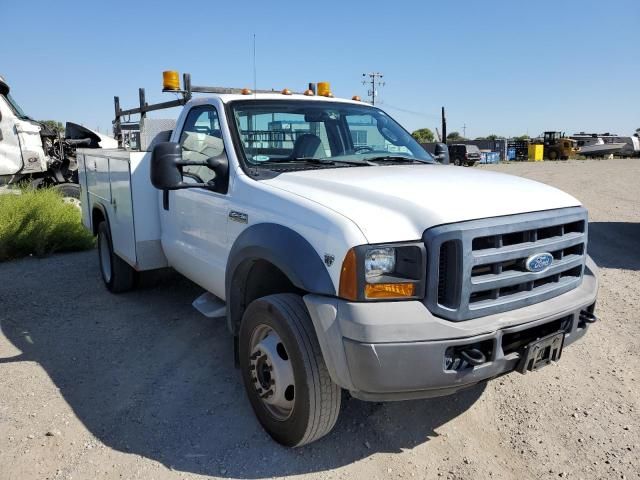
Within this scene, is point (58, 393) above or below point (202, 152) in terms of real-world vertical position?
below

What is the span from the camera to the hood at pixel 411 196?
2.49 metres

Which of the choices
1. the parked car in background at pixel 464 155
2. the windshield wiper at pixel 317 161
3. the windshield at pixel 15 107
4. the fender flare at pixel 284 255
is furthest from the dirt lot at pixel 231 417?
the parked car in background at pixel 464 155

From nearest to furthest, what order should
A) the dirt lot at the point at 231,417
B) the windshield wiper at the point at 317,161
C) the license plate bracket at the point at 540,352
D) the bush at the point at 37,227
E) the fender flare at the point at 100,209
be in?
the license plate bracket at the point at 540,352 → the dirt lot at the point at 231,417 → the windshield wiper at the point at 317,161 → the fender flare at the point at 100,209 → the bush at the point at 37,227

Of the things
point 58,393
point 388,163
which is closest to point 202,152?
point 388,163

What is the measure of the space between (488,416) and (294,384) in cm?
138

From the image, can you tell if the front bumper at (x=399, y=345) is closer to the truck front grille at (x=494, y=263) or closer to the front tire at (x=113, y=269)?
the truck front grille at (x=494, y=263)

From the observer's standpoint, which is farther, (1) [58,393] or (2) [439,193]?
(1) [58,393]

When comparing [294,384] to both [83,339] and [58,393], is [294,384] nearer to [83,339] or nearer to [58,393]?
[58,393]

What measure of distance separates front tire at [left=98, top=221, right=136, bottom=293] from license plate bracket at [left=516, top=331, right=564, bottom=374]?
14.6 feet

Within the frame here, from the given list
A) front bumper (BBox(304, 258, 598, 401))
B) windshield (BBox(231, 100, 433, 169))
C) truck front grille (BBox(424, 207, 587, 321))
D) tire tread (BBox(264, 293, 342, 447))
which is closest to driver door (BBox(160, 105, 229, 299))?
windshield (BBox(231, 100, 433, 169))

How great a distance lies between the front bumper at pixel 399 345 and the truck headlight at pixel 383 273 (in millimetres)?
49

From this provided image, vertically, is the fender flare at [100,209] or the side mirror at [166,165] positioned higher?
the side mirror at [166,165]

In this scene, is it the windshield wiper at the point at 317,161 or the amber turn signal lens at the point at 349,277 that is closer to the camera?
the amber turn signal lens at the point at 349,277

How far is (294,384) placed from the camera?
2.78 m
